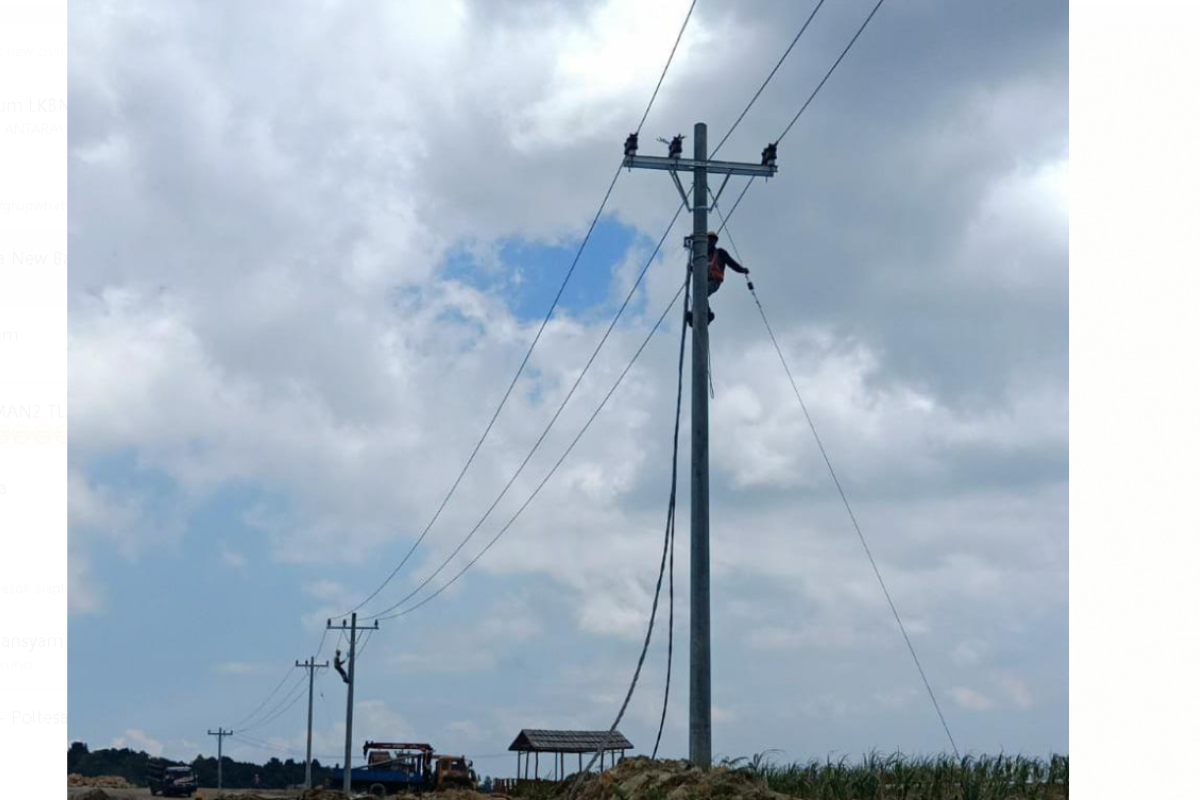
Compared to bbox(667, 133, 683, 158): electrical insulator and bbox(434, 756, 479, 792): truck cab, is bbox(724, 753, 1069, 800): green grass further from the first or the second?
bbox(434, 756, 479, 792): truck cab

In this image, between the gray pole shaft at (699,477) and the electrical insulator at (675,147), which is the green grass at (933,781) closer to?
the gray pole shaft at (699,477)

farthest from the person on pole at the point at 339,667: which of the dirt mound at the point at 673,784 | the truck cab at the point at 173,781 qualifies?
the dirt mound at the point at 673,784

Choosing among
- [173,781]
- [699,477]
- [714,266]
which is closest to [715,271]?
[714,266]

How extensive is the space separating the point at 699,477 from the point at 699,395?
1156 millimetres


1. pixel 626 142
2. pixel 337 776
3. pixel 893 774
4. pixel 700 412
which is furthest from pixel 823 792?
pixel 337 776

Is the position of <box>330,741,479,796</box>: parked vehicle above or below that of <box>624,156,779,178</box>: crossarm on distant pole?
below

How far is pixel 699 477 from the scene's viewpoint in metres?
17.8

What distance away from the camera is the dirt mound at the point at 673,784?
14672 millimetres

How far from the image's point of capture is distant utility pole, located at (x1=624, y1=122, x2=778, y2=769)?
669 inches

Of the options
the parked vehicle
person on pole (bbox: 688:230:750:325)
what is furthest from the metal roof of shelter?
person on pole (bbox: 688:230:750:325)

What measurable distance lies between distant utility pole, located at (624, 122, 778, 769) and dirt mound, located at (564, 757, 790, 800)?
783mm

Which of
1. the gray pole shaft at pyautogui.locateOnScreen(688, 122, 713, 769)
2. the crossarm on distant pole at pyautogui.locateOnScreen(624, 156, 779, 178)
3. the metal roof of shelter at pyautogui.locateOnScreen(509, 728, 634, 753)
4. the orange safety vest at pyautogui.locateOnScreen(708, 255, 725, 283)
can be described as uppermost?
the crossarm on distant pole at pyautogui.locateOnScreen(624, 156, 779, 178)

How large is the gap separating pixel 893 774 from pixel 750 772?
174 cm

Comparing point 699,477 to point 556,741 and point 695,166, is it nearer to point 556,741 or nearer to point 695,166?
point 695,166
